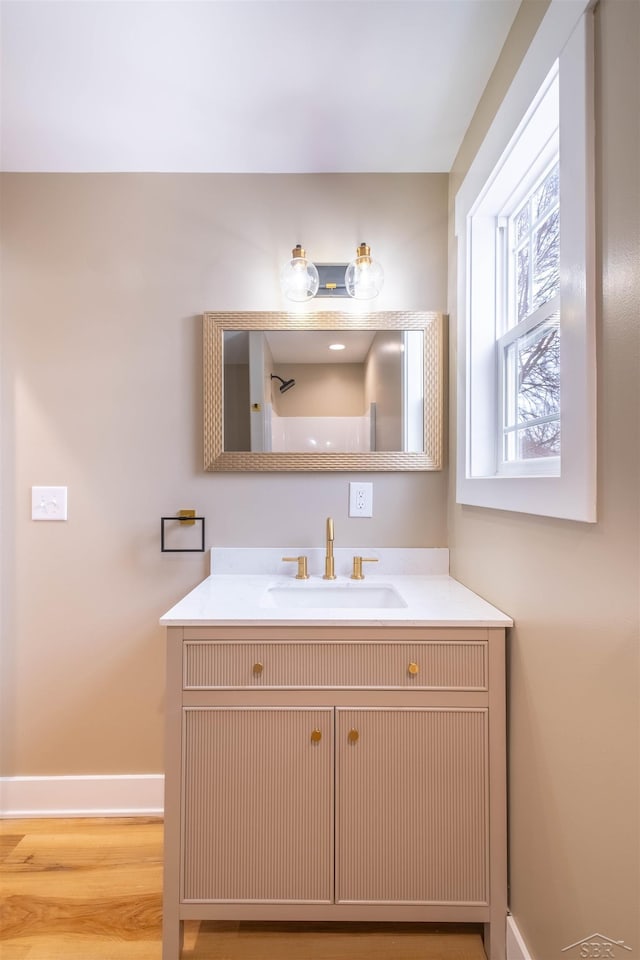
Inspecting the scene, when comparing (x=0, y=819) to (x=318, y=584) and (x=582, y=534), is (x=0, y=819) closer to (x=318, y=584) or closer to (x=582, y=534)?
(x=318, y=584)

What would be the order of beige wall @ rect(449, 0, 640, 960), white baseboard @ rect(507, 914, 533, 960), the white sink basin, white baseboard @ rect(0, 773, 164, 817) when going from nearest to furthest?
beige wall @ rect(449, 0, 640, 960) < white baseboard @ rect(507, 914, 533, 960) < the white sink basin < white baseboard @ rect(0, 773, 164, 817)

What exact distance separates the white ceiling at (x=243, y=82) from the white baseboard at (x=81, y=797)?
2.28 meters

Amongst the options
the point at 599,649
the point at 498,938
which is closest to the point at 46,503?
the point at 599,649

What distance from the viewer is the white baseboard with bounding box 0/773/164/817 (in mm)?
1645

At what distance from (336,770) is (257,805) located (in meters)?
0.22

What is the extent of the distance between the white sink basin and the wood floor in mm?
842

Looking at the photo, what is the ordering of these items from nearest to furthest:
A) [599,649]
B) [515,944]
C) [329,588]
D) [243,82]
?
[599,649]
[515,944]
[243,82]
[329,588]

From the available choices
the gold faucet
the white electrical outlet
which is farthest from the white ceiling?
the gold faucet

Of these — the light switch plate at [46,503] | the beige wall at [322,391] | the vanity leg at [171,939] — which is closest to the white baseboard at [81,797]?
the vanity leg at [171,939]

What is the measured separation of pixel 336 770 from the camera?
1.12 m

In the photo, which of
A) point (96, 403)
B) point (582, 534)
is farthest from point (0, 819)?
point (582, 534)

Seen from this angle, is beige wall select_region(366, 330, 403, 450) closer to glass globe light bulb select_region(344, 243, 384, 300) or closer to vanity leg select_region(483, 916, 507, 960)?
glass globe light bulb select_region(344, 243, 384, 300)

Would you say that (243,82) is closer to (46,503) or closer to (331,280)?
(331,280)

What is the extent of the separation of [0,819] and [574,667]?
2.01 metres
